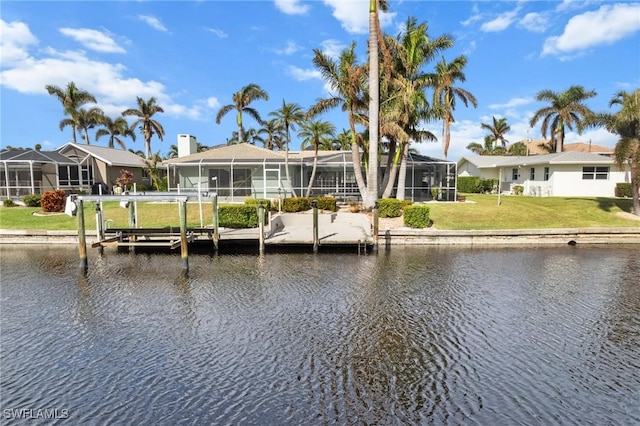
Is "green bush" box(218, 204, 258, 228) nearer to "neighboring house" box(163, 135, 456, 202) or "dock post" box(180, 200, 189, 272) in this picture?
"dock post" box(180, 200, 189, 272)

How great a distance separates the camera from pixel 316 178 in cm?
3300

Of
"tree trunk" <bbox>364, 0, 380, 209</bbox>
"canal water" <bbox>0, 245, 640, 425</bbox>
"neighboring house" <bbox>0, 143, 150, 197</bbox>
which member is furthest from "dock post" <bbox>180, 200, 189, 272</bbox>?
"neighboring house" <bbox>0, 143, 150, 197</bbox>

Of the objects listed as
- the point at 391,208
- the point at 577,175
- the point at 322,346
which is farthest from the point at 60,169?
the point at 577,175

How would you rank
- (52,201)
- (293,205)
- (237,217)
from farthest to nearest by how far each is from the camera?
(52,201) < (293,205) < (237,217)

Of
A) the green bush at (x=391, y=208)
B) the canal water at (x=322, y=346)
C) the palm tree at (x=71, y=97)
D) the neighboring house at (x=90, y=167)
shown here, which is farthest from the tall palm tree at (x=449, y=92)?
the palm tree at (x=71, y=97)

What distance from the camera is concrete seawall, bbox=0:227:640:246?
19.3 metres

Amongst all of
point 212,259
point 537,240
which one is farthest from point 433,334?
point 537,240

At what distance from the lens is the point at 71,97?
44.5 meters

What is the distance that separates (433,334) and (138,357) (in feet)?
20.2

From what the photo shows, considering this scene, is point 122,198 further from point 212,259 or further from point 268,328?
point 268,328

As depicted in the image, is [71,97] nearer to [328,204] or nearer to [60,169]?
[60,169]

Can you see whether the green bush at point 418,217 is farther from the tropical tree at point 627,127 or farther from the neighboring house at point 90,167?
the neighboring house at point 90,167

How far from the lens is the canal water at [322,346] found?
5.99 meters

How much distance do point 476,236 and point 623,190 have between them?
21.6m
